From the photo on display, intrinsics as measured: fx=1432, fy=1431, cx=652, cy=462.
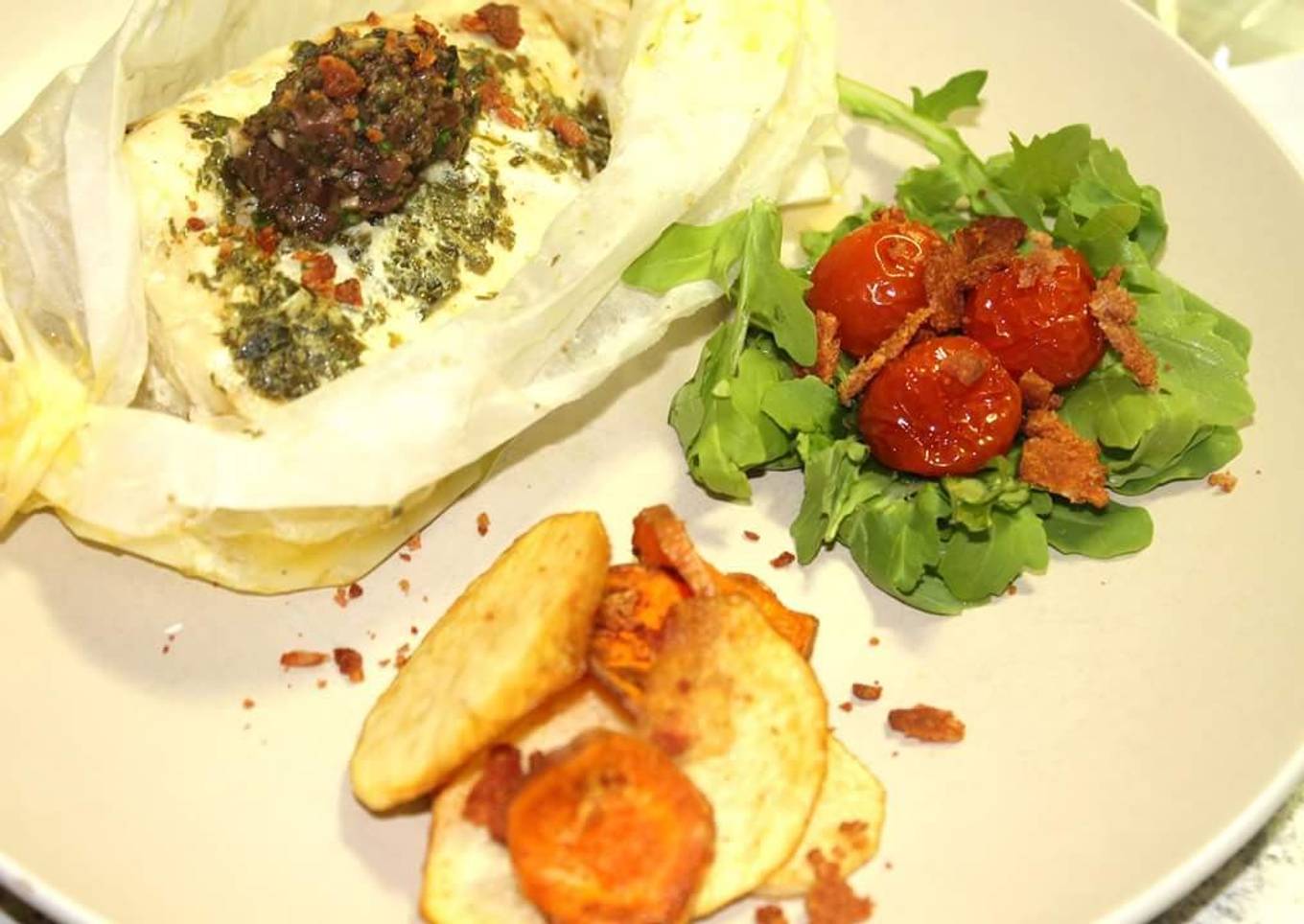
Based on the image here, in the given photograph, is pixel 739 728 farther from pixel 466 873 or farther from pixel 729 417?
pixel 729 417

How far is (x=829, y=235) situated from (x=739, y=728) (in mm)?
1191

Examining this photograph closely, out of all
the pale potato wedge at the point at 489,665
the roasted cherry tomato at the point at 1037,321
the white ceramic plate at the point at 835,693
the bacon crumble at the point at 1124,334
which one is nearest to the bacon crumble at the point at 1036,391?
→ the roasted cherry tomato at the point at 1037,321

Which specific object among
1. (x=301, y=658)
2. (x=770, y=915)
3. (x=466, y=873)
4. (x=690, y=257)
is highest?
(x=690, y=257)

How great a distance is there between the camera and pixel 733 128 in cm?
258

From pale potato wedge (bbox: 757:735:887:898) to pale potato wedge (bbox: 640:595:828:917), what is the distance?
6 cm

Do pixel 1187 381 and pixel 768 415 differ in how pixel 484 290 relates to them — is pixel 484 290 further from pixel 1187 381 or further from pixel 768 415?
pixel 1187 381

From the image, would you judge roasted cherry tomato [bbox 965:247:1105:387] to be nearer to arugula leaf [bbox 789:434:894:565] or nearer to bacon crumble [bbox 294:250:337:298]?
arugula leaf [bbox 789:434:894:565]

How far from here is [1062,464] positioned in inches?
92.5

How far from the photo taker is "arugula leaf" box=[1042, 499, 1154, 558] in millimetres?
2387

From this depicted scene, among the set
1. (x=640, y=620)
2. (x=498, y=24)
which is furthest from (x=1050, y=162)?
(x=640, y=620)

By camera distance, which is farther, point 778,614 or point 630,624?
point 778,614

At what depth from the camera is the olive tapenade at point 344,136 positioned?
7.52 ft

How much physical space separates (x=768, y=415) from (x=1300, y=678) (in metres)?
0.93

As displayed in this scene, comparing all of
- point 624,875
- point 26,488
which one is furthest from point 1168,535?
point 26,488
